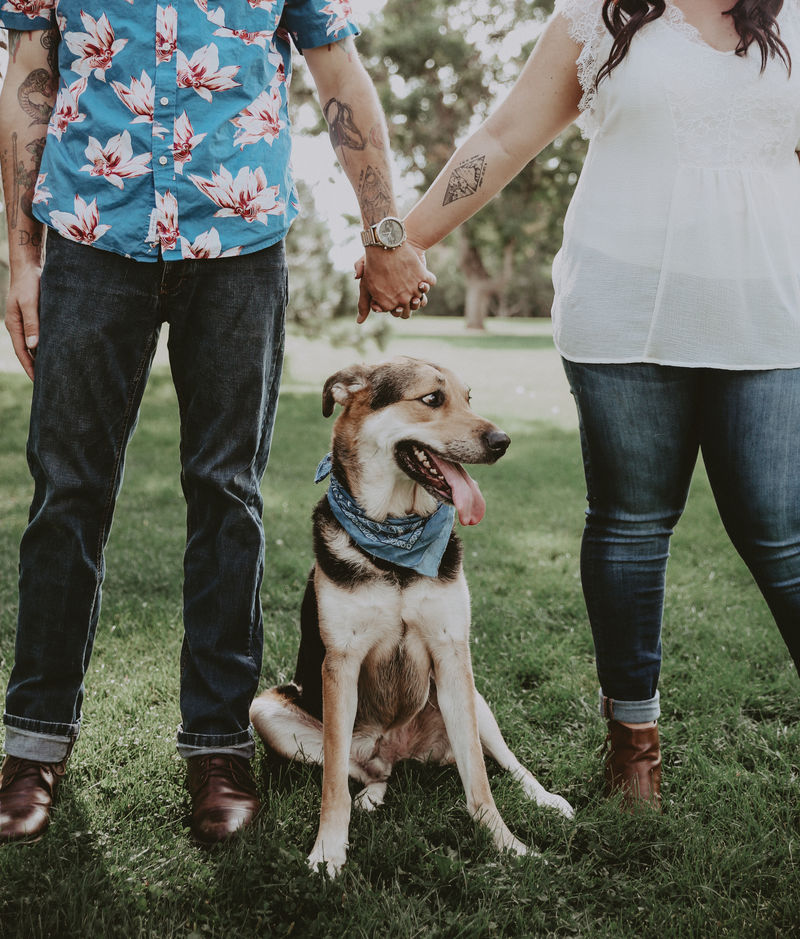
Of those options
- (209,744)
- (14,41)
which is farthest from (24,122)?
(209,744)

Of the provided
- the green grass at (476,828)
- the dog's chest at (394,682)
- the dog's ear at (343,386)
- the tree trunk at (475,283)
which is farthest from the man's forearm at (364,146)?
the tree trunk at (475,283)

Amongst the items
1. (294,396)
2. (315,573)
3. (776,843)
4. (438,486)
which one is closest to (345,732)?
(315,573)

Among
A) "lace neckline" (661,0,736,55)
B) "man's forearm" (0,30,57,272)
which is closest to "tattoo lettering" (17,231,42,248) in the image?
"man's forearm" (0,30,57,272)

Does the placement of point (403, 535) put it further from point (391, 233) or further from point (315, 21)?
point (315, 21)

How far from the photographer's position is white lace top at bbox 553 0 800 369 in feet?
7.14

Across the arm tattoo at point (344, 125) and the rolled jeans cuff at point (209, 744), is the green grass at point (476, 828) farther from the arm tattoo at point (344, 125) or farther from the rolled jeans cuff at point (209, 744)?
the arm tattoo at point (344, 125)

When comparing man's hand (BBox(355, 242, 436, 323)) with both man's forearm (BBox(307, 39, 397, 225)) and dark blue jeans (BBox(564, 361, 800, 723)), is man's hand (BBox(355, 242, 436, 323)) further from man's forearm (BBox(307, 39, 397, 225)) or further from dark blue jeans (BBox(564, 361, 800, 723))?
dark blue jeans (BBox(564, 361, 800, 723))

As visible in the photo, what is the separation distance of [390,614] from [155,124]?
1.53 m

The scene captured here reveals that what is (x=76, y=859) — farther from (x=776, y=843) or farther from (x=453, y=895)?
(x=776, y=843)

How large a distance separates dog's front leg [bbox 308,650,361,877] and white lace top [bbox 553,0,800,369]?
4.00 feet

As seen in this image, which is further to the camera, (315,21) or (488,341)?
(488,341)

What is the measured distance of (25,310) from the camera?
244 centimetres

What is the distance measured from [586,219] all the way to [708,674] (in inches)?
85.6

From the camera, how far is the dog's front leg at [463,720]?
2578 mm
